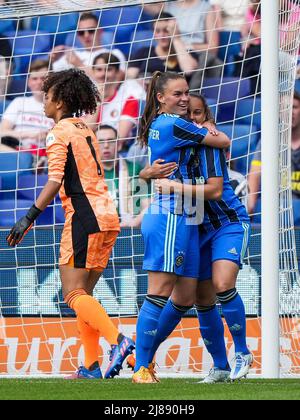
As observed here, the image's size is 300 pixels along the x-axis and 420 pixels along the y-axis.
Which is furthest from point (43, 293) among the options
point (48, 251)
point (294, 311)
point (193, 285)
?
point (193, 285)

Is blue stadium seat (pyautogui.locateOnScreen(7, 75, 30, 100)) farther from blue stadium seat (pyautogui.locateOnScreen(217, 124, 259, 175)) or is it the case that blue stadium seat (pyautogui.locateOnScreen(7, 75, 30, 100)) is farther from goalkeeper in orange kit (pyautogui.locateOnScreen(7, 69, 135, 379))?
goalkeeper in orange kit (pyautogui.locateOnScreen(7, 69, 135, 379))

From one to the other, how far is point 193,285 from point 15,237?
111 centimetres

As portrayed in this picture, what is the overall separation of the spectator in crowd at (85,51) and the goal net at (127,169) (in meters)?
0.02

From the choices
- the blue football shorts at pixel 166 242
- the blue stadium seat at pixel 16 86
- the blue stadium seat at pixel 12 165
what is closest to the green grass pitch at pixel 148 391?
the blue football shorts at pixel 166 242

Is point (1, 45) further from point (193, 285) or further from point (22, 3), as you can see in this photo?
point (193, 285)

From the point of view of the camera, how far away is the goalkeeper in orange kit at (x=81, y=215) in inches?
262

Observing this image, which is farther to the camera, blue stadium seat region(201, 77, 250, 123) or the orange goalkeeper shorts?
blue stadium seat region(201, 77, 250, 123)

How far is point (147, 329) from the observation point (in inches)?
236

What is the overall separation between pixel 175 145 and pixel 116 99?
133 inches

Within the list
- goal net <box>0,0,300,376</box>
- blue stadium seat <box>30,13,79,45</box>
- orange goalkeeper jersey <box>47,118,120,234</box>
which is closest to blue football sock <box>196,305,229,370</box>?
orange goalkeeper jersey <box>47,118,120,234</box>

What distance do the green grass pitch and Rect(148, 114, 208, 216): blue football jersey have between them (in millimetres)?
967

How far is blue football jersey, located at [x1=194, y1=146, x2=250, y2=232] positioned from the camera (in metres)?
6.14

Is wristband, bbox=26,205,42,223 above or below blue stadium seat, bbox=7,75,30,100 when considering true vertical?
below
